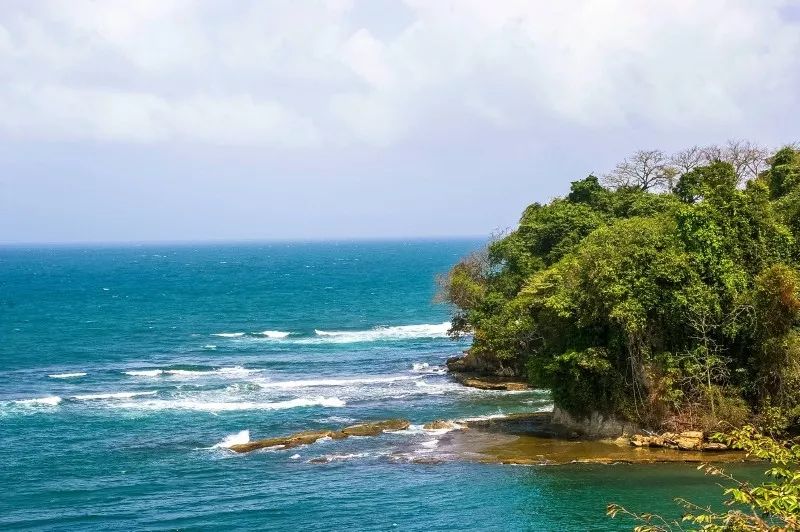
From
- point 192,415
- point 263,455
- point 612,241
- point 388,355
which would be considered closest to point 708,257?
point 612,241

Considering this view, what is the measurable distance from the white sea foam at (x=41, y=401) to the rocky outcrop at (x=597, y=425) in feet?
106

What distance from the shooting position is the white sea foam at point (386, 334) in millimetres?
84688

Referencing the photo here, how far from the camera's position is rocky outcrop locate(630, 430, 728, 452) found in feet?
133

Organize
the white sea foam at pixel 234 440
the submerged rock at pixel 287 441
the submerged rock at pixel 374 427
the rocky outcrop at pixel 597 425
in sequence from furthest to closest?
the submerged rock at pixel 374 427, the white sea foam at pixel 234 440, the submerged rock at pixel 287 441, the rocky outcrop at pixel 597 425

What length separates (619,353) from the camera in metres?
43.6

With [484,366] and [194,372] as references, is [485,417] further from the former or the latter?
[194,372]

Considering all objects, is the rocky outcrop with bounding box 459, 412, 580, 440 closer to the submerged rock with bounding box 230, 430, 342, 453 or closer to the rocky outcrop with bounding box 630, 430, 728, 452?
the rocky outcrop with bounding box 630, 430, 728, 452

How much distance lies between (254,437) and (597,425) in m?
18.3

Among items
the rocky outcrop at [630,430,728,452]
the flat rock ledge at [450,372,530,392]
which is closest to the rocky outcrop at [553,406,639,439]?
the rocky outcrop at [630,430,728,452]

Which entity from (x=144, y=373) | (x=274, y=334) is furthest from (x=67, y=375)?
(x=274, y=334)

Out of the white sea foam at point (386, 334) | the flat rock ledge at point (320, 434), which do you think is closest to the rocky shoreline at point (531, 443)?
the flat rock ledge at point (320, 434)

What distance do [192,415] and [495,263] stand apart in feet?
89.4

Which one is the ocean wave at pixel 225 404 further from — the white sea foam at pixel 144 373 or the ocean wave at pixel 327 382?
the white sea foam at pixel 144 373

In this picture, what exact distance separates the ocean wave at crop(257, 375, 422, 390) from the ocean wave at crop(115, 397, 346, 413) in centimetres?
482
